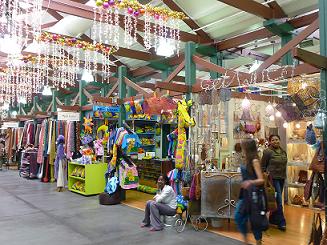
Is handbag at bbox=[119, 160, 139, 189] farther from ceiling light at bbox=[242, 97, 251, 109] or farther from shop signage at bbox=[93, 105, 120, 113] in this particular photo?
ceiling light at bbox=[242, 97, 251, 109]

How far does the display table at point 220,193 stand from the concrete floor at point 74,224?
42 cm

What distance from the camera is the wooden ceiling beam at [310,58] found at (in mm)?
3559

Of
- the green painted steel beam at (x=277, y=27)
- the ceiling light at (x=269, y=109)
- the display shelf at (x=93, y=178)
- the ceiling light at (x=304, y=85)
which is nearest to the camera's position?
the ceiling light at (x=304, y=85)

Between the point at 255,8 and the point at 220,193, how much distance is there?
393cm

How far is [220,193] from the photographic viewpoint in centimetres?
526

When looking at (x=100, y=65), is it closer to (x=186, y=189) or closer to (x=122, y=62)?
(x=122, y=62)

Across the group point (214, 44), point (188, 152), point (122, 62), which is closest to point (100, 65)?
point (122, 62)

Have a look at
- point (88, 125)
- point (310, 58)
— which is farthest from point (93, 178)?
point (310, 58)

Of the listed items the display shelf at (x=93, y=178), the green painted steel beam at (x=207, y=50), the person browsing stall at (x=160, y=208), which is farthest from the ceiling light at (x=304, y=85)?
the display shelf at (x=93, y=178)

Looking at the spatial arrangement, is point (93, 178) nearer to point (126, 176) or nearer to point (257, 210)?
point (126, 176)

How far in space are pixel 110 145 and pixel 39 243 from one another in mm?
3531

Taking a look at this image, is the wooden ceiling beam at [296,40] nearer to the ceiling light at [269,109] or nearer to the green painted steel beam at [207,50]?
the ceiling light at [269,109]

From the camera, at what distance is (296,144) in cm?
739

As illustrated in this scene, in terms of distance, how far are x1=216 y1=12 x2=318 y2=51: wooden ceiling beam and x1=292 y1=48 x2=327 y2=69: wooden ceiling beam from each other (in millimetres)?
3524
